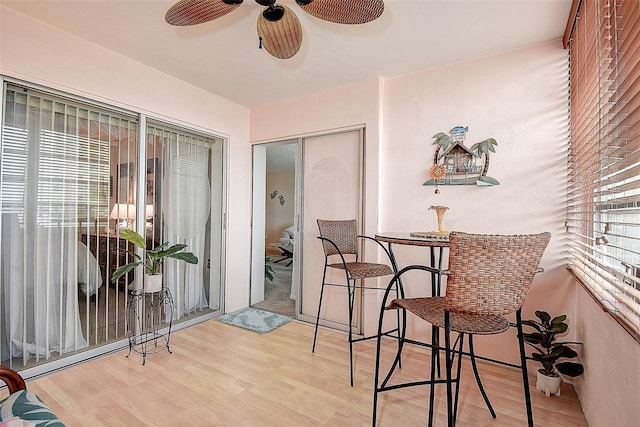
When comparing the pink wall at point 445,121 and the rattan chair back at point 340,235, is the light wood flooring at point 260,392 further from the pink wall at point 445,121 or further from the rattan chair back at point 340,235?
the rattan chair back at point 340,235

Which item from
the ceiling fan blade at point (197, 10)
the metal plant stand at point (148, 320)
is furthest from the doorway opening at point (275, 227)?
the ceiling fan blade at point (197, 10)

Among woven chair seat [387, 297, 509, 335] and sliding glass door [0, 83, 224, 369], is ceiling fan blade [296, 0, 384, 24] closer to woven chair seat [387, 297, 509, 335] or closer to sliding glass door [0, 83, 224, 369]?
woven chair seat [387, 297, 509, 335]

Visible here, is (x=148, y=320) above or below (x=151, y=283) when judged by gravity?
below

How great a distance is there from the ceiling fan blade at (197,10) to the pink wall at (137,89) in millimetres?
1177

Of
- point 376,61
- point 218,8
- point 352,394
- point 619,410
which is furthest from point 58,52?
point 619,410

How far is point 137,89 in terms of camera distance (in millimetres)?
2697

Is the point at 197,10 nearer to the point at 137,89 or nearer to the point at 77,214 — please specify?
the point at 137,89

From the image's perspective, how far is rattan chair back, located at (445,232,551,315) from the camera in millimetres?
1164

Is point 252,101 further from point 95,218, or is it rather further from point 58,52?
point 95,218

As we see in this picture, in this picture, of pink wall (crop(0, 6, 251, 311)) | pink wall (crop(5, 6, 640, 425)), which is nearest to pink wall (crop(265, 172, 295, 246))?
pink wall (crop(0, 6, 251, 311))

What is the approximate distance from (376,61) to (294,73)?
0.76m

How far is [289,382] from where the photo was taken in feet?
6.95

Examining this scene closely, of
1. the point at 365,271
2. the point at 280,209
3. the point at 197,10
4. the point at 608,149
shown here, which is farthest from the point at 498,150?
the point at 280,209

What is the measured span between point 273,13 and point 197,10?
395 millimetres
